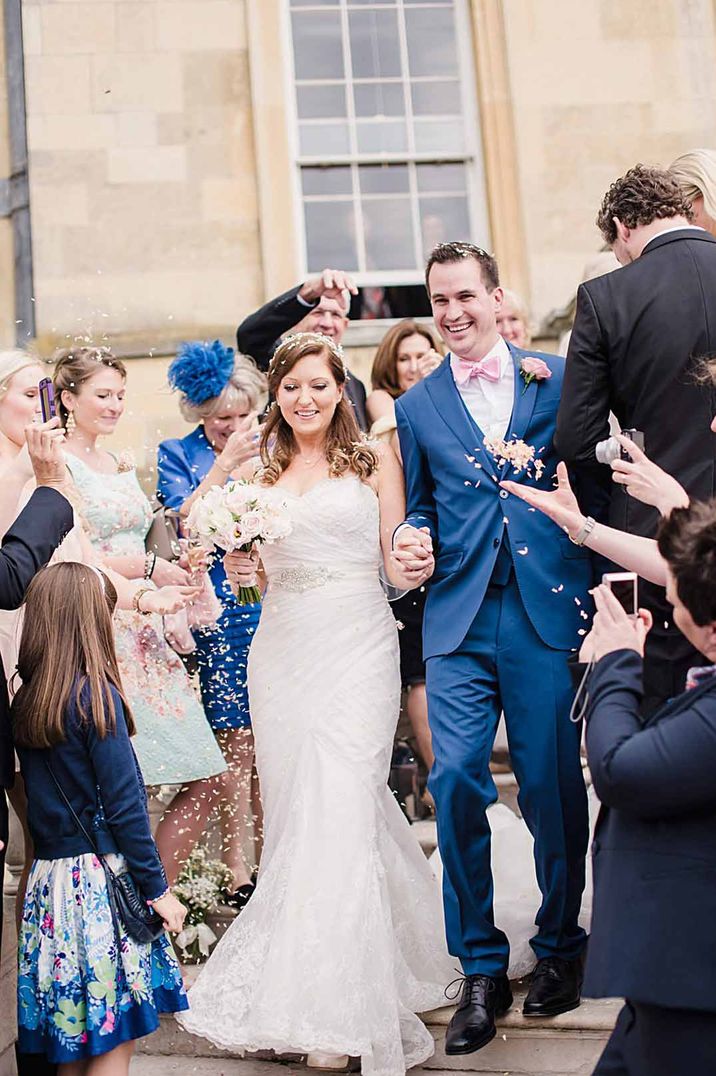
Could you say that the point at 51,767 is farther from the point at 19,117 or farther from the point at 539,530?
the point at 19,117

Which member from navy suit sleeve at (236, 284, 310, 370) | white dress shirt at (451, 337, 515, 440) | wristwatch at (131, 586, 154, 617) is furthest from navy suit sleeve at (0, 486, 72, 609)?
navy suit sleeve at (236, 284, 310, 370)

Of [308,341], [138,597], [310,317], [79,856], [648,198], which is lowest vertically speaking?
[79,856]

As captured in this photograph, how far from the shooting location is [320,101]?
30.9 feet

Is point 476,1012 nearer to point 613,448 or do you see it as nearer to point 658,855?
point 658,855

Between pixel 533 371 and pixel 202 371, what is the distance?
1.81m

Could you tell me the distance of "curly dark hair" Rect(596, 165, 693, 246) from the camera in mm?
3891

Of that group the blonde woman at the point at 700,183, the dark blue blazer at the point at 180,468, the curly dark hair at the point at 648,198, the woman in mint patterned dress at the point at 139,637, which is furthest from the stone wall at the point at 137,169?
the curly dark hair at the point at 648,198

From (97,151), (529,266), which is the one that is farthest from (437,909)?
(97,151)

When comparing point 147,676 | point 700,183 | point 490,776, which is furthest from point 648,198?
point 147,676

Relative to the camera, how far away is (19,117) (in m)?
8.91

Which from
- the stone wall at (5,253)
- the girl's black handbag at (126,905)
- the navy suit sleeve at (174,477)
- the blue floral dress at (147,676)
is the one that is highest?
the stone wall at (5,253)

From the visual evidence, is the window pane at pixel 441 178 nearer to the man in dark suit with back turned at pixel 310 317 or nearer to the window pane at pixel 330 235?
the window pane at pixel 330 235

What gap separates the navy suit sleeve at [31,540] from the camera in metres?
3.69

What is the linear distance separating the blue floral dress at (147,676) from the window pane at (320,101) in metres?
5.02
